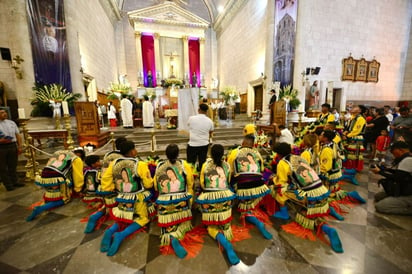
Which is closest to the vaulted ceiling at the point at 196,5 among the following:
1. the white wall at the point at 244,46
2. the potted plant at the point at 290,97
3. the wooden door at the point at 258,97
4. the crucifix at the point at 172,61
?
the white wall at the point at 244,46

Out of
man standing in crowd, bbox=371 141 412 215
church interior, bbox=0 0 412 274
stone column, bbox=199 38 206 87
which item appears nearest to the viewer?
church interior, bbox=0 0 412 274

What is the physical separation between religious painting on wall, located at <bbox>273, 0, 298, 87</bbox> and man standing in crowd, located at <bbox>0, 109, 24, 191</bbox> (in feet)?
33.7

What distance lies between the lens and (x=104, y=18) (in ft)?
40.3

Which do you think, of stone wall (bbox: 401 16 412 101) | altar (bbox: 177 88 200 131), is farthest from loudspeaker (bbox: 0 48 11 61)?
stone wall (bbox: 401 16 412 101)

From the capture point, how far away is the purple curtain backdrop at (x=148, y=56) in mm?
16016

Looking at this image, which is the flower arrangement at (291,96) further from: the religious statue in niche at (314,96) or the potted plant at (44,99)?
the potted plant at (44,99)

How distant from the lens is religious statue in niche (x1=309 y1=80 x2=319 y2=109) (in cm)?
927

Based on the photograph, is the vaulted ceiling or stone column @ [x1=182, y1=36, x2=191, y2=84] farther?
stone column @ [x1=182, y1=36, x2=191, y2=84]

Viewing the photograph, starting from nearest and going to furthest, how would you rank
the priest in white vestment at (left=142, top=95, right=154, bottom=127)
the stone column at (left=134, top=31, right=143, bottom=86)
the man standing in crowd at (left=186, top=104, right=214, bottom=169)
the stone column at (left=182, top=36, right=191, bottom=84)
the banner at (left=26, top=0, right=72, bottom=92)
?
the man standing in crowd at (left=186, top=104, right=214, bottom=169) < the banner at (left=26, top=0, right=72, bottom=92) < the priest in white vestment at (left=142, top=95, right=154, bottom=127) < the stone column at (left=134, top=31, right=143, bottom=86) < the stone column at (left=182, top=36, right=191, bottom=84)

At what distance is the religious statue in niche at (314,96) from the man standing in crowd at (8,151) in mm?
11557

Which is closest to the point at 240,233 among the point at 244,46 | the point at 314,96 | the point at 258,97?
the point at 314,96

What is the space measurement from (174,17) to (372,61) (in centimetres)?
1567

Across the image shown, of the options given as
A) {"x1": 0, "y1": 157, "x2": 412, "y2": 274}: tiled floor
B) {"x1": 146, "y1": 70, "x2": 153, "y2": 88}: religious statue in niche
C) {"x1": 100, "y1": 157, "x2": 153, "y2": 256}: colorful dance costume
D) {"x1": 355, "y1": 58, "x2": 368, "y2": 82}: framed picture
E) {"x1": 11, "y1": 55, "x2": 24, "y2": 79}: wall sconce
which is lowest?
{"x1": 0, "y1": 157, "x2": 412, "y2": 274}: tiled floor

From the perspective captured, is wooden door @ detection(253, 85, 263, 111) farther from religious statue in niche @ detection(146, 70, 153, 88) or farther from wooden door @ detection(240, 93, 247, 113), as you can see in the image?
religious statue in niche @ detection(146, 70, 153, 88)
